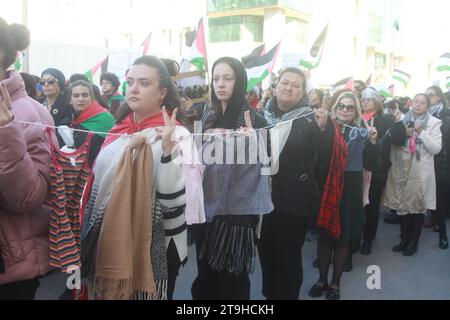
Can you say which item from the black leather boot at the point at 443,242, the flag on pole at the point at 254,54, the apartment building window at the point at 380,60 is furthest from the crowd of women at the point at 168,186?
the apartment building window at the point at 380,60

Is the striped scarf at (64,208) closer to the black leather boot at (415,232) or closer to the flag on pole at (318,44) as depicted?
the black leather boot at (415,232)

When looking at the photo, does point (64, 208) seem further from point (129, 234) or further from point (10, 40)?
point (10, 40)

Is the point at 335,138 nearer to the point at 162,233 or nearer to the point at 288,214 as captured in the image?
the point at 288,214

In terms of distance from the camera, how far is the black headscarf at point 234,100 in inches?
110

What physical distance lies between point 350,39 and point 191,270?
33.7m

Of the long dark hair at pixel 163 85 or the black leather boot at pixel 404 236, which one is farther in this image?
the black leather boot at pixel 404 236

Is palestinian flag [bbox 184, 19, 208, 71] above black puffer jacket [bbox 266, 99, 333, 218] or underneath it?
above

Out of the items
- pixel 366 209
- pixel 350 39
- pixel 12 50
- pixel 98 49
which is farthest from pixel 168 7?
pixel 12 50

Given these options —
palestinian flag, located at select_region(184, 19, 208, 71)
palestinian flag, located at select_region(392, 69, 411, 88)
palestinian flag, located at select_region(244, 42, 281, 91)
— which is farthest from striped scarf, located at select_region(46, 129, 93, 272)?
palestinian flag, located at select_region(392, 69, 411, 88)

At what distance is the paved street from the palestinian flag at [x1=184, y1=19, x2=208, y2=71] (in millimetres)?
2128

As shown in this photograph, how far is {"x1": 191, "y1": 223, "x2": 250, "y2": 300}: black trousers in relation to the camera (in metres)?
2.75

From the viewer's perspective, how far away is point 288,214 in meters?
3.08

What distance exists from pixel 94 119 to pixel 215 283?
2.14 meters

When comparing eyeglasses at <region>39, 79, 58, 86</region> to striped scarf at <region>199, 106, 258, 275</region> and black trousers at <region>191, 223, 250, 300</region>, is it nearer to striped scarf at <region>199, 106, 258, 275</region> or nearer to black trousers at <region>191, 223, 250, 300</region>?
black trousers at <region>191, 223, 250, 300</region>
